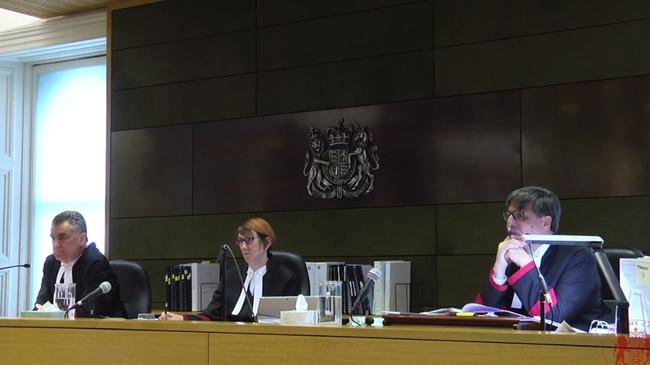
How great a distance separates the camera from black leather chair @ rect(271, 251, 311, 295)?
15.5 feet

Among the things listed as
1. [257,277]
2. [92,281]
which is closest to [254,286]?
[257,277]

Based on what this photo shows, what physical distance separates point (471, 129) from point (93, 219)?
3.13m

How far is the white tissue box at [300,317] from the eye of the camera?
315 centimetres

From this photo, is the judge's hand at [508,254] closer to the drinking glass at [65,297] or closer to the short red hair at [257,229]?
the short red hair at [257,229]

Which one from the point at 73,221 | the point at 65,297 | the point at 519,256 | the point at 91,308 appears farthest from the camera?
the point at 73,221

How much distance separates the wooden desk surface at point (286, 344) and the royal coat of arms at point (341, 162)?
7.50 ft

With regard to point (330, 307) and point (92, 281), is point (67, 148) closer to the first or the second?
point (92, 281)

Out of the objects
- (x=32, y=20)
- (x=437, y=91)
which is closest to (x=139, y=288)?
(x=437, y=91)

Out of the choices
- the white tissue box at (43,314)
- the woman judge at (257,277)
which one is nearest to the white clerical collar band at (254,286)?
the woman judge at (257,277)

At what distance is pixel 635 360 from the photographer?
2.23 m

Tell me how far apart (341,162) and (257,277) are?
0.97m

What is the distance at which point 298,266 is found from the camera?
477cm

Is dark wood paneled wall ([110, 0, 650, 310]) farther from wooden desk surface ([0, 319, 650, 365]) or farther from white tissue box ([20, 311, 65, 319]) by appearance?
wooden desk surface ([0, 319, 650, 365])

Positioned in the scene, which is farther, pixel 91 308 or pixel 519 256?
pixel 91 308
